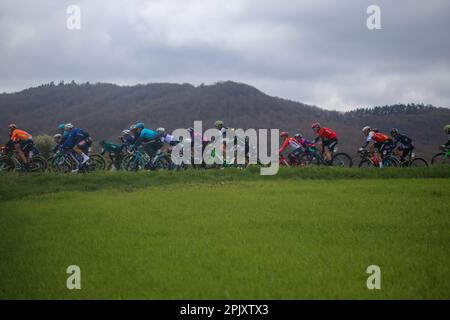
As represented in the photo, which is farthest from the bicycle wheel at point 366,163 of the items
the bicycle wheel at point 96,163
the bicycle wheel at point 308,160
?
the bicycle wheel at point 96,163

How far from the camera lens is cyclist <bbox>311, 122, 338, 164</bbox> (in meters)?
19.6

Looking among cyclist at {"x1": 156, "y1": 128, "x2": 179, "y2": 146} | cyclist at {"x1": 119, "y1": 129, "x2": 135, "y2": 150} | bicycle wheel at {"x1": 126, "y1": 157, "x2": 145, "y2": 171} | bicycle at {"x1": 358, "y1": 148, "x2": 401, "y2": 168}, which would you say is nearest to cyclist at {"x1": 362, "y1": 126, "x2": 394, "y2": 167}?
bicycle at {"x1": 358, "y1": 148, "x2": 401, "y2": 168}

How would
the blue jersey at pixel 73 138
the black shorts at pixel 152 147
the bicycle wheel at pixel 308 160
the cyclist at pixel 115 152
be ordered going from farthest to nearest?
1. the bicycle wheel at pixel 308 160
2. the cyclist at pixel 115 152
3. the black shorts at pixel 152 147
4. the blue jersey at pixel 73 138

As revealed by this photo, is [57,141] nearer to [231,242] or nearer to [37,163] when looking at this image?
[37,163]

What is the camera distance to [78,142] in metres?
18.9

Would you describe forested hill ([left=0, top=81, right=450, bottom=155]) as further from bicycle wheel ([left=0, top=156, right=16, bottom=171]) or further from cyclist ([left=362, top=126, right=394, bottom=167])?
bicycle wheel ([left=0, top=156, right=16, bottom=171])

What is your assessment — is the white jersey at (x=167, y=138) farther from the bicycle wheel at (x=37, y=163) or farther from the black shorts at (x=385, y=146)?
the black shorts at (x=385, y=146)

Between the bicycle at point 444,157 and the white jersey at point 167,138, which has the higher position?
the white jersey at point 167,138

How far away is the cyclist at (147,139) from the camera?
19.6m

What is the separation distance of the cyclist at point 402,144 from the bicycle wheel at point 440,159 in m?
1.25

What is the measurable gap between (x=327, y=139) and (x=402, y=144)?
303 cm

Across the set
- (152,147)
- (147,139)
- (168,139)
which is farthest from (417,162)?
(147,139)

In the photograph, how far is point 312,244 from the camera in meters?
7.24
